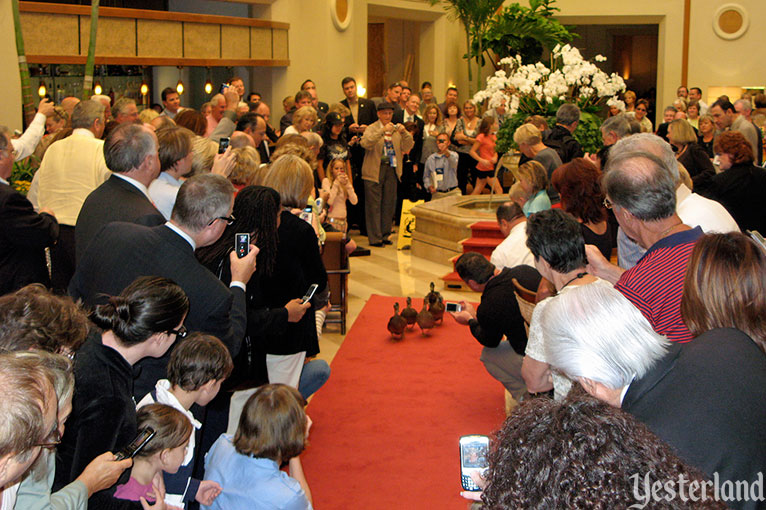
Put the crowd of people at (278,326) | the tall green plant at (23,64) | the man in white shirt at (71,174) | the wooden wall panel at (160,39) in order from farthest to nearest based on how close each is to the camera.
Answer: the wooden wall panel at (160,39) < the tall green plant at (23,64) < the man in white shirt at (71,174) < the crowd of people at (278,326)

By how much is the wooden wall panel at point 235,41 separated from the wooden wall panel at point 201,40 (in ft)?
0.28

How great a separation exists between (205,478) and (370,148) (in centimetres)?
666

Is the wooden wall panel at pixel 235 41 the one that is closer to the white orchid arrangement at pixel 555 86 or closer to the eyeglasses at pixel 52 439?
the white orchid arrangement at pixel 555 86

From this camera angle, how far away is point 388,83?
651 inches

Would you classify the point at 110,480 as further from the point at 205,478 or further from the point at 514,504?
the point at 514,504

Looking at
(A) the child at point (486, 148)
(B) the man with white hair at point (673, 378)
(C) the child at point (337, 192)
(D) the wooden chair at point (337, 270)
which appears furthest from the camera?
(A) the child at point (486, 148)

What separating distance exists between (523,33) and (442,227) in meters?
7.96

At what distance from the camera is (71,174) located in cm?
474

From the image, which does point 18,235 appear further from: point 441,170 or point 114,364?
point 441,170

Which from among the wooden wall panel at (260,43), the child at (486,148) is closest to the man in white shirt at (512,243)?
the child at (486,148)

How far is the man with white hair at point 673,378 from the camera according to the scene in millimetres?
1755

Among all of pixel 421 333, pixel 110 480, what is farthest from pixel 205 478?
pixel 421 333

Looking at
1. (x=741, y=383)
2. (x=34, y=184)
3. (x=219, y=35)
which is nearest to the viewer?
(x=741, y=383)

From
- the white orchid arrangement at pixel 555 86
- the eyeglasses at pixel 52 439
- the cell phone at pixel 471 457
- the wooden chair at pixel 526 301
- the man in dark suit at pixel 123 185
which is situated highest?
the white orchid arrangement at pixel 555 86
